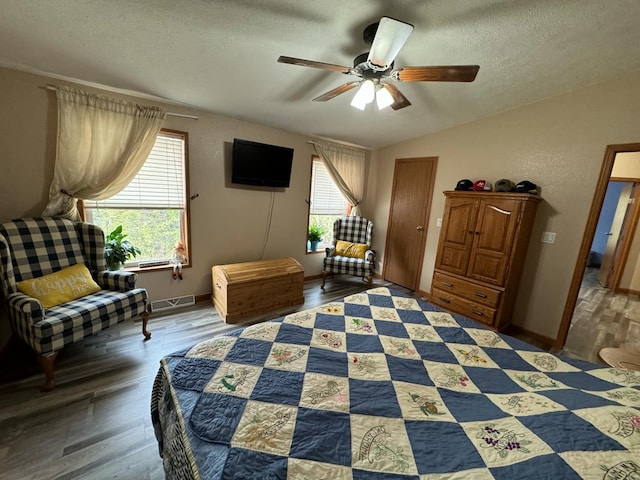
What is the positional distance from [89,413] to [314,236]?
10.4 feet

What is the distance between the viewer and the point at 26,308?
5.55ft

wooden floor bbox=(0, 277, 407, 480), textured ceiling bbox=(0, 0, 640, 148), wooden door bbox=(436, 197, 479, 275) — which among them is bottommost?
wooden floor bbox=(0, 277, 407, 480)

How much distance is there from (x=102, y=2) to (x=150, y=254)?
2.27 m

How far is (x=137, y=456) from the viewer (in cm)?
141

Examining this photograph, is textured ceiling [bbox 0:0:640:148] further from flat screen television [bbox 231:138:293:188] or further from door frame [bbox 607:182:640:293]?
door frame [bbox 607:182:640:293]

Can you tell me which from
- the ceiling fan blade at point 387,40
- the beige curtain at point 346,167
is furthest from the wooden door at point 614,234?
the ceiling fan blade at point 387,40

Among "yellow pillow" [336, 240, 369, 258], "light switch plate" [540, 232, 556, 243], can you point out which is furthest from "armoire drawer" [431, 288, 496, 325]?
"yellow pillow" [336, 240, 369, 258]

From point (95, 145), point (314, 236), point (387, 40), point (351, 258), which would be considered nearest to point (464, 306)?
point (351, 258)

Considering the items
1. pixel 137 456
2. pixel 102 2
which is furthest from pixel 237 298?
pixel 102 2

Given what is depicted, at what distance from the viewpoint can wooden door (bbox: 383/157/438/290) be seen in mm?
3848

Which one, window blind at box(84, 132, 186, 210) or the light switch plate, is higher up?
window blind at box(84, 132, 186, 210)

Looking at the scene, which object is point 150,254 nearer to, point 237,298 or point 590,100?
point 237,298

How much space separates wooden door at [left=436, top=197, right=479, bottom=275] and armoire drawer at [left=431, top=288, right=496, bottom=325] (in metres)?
0.33

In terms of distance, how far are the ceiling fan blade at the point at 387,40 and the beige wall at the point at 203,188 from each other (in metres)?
2.19
